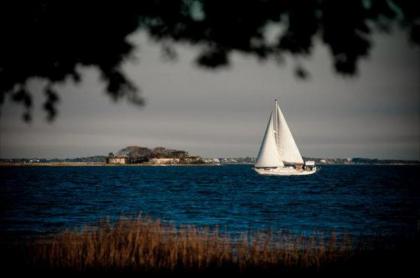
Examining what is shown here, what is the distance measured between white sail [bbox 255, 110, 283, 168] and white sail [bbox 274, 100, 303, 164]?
3.45 ft

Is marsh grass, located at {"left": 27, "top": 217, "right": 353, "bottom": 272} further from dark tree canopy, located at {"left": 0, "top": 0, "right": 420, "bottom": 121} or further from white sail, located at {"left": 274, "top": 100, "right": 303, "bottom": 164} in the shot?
white sail, located at {"left": 274, "top": 100, "right": 303, "bottom": 164}

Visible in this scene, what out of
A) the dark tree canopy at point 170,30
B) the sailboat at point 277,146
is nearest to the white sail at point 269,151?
the sailboat at point 277,146

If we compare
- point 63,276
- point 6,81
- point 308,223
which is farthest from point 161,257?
point 308,223

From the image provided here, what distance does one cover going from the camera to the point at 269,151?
7981 cm

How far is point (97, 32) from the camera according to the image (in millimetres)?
4496

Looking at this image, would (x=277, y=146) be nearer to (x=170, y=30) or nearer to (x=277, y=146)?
(x=277, y=146)

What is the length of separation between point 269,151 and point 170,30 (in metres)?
75.9

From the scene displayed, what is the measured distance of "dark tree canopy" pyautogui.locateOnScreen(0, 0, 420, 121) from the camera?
4.38 meters

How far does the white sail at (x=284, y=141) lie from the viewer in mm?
78625

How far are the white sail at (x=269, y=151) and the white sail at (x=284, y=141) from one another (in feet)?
3.45

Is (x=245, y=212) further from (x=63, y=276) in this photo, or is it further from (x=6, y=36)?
(x=6, y=36)

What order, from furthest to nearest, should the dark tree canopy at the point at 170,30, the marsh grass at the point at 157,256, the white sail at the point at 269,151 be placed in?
the white sail at the point at 269,151
the marsh grass at the point at 157,256
the dark tree canopy at the point at 170,30

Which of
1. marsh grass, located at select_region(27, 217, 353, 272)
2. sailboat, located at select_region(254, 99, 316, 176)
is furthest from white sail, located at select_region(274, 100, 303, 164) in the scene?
marsh grass, located at select_region(27, 217, 353, 272)

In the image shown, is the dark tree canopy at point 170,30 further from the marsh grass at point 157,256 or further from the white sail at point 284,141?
the white sail at point 284,141
